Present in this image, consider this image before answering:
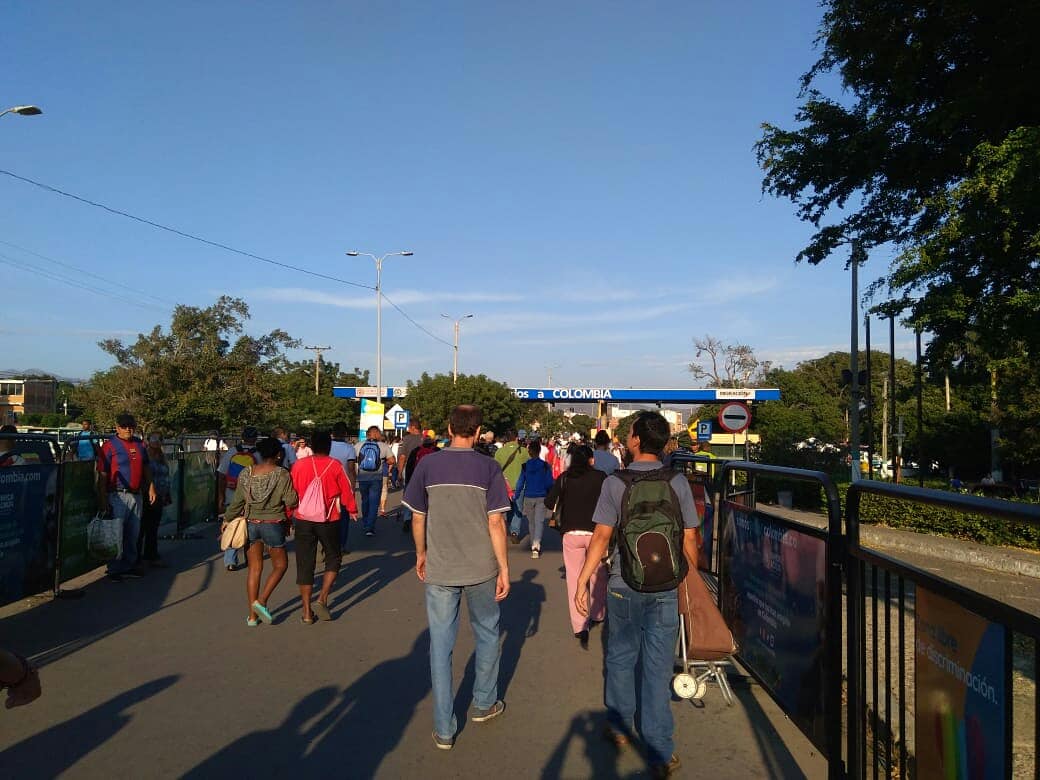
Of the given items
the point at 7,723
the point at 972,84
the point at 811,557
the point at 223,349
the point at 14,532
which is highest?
the point at 972,84

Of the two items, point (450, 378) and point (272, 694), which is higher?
point (450, 378)

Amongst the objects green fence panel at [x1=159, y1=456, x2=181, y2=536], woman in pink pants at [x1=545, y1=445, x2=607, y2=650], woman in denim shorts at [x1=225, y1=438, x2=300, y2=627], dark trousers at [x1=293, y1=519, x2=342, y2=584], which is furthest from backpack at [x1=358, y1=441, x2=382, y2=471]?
woman in pink pants at [x1=545, y1=445, x2=607, y2=650]

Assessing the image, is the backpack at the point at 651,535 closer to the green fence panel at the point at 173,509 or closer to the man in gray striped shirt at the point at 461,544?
the man in gray striped shirt at the point at 461,544

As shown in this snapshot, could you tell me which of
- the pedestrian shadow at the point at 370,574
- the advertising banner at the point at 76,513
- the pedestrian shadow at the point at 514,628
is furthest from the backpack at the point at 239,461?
the pedestrian shadow at the point at 514,628

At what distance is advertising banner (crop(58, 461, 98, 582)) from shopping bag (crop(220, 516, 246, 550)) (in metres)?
1.73

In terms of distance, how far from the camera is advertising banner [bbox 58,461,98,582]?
8.75 metres

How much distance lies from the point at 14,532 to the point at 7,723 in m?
3.16

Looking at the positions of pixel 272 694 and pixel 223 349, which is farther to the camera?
pixel 223 349

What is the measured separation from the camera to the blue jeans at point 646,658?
436 centimetres

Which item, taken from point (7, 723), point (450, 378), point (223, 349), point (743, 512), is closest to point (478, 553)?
point (743, 512)

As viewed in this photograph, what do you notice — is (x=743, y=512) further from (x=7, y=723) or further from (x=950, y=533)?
(x=950, y=533)

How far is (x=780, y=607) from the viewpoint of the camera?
14.7 feet

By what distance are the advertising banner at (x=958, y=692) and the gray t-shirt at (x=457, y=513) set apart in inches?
98.1

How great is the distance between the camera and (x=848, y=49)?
37.3 ft
